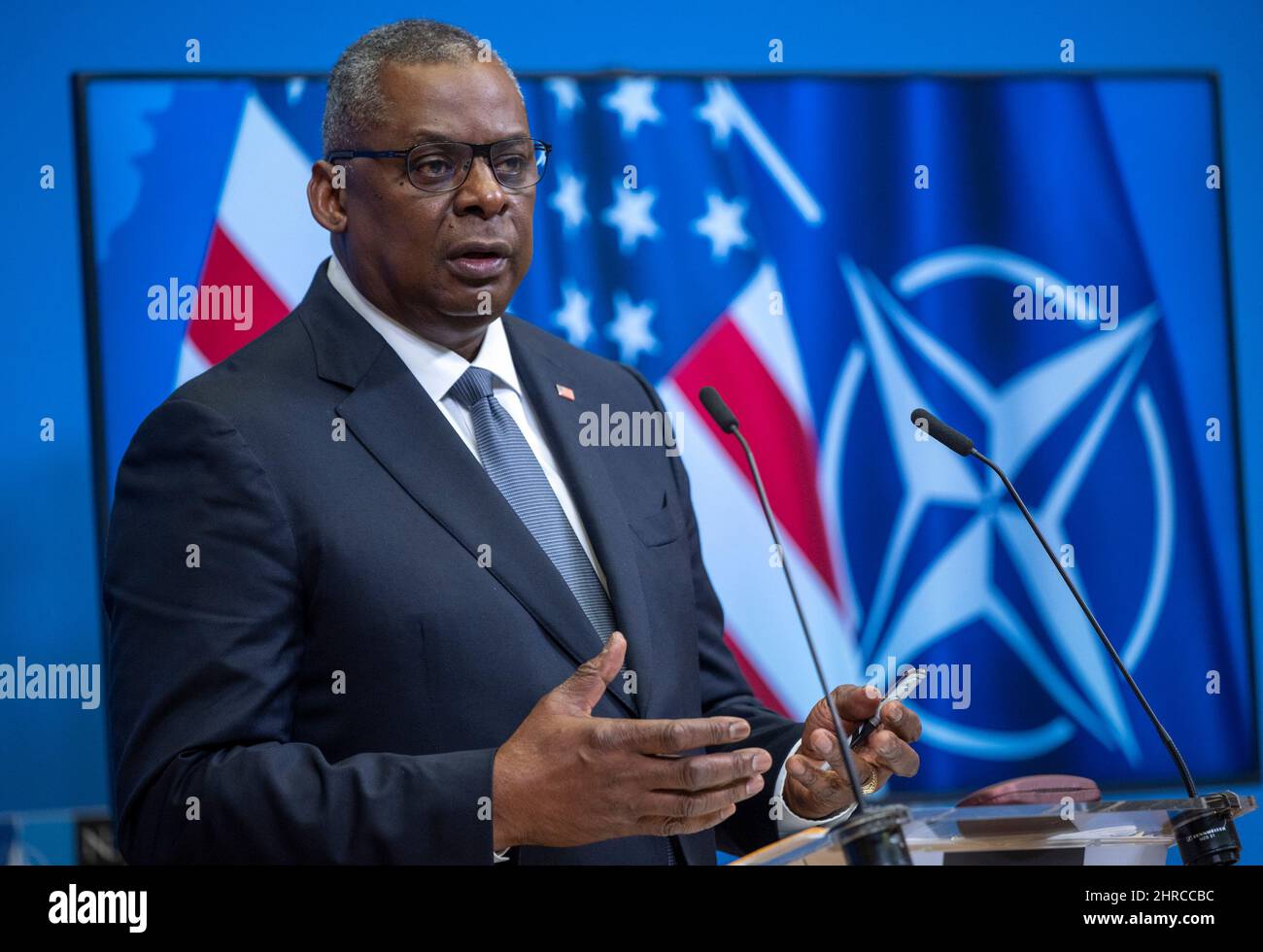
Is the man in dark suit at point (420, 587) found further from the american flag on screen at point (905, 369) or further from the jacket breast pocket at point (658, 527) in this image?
the american flag on screen at point (905, 369)

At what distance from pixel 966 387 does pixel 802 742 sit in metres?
1.55

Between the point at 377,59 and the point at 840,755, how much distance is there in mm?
1130

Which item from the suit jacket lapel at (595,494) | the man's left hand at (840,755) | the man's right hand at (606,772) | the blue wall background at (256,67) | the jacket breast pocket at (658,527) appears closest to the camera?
the man's right hand at (606,772)

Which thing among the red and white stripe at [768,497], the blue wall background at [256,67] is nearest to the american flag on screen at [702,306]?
the red and white stripe at [768,497]

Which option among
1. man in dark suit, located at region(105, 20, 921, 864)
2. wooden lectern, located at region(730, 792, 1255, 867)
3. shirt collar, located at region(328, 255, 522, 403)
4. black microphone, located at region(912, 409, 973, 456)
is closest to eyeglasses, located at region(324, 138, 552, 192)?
man in dark suit, located at region(105, 20, 921, 864)

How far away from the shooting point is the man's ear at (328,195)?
190 centimetres

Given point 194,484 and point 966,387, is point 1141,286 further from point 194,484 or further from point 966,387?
point 194,484

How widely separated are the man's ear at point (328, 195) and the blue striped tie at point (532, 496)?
31 cm

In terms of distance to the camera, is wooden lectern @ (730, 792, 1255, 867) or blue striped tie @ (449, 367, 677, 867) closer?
wooden lectern @ (730, 792, 1255, 867)

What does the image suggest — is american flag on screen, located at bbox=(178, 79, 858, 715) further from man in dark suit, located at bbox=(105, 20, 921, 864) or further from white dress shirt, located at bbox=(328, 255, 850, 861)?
white dress shirt, located at bbox=(328, 255, 850, 861)

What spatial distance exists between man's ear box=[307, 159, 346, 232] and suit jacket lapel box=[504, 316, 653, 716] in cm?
30

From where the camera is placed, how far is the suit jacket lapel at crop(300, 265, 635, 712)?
1.67 metres

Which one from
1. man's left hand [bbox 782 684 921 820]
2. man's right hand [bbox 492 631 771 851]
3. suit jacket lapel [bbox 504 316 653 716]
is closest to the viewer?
man's right hand [bbox 492 631 771 851]

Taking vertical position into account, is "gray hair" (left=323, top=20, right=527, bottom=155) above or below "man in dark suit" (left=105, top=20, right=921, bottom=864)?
above
